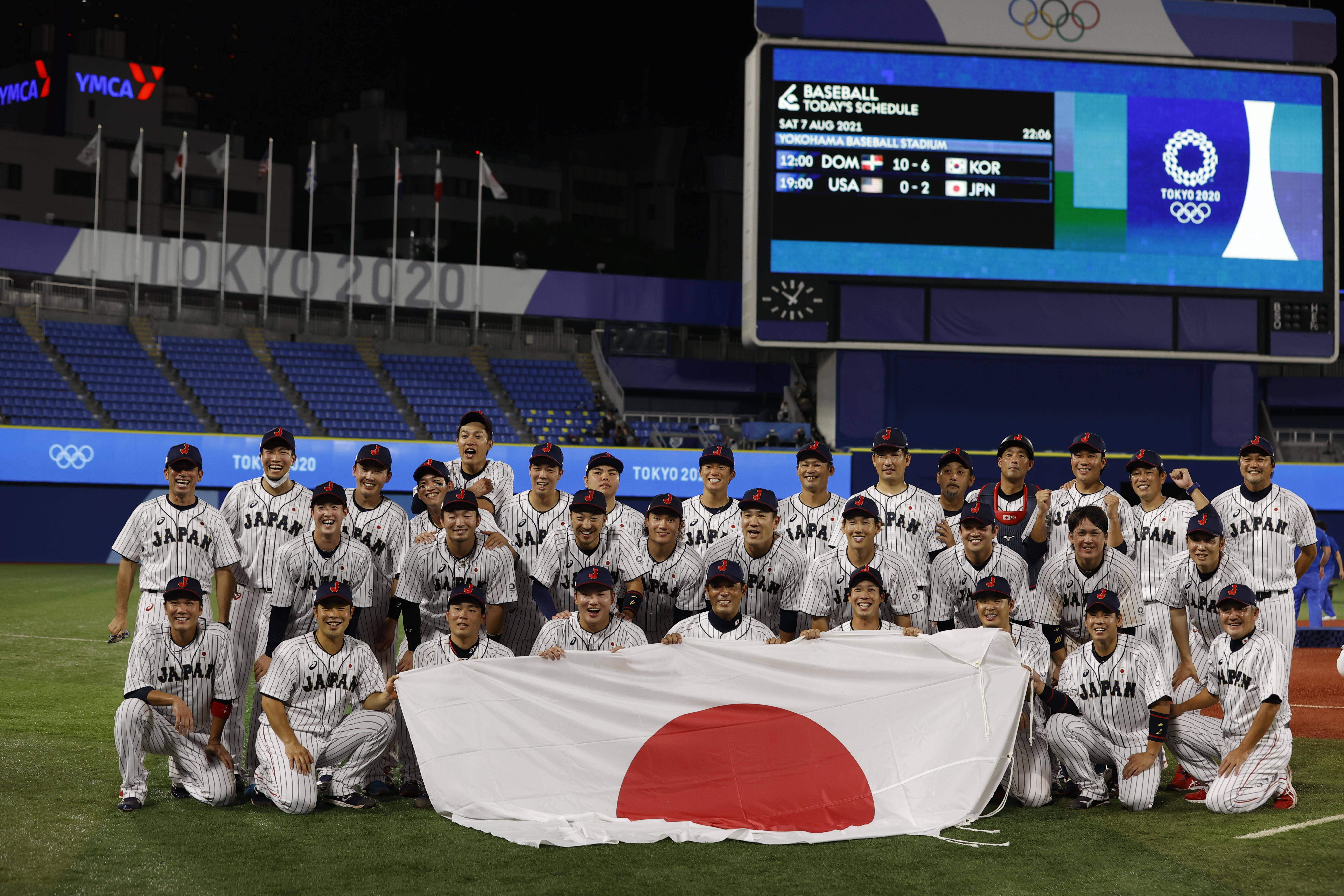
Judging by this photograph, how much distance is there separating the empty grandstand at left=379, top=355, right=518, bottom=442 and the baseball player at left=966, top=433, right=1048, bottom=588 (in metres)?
20.2

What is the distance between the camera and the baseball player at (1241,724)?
6.67 meters

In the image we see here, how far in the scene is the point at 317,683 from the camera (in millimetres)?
6719

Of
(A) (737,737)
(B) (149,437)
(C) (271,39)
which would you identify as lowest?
(A) (737,737)

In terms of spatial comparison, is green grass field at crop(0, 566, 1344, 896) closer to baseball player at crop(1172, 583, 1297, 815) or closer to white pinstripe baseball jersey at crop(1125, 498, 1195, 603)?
baseball player at crop(1172, 583, 1297, 815)

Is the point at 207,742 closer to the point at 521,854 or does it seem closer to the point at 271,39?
the point at 521,854

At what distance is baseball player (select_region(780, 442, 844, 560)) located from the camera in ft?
24.7

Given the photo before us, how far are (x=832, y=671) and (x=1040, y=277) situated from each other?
51.7 ft

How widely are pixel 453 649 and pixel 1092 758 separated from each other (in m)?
3.58

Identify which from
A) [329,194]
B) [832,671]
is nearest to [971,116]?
[832,671]

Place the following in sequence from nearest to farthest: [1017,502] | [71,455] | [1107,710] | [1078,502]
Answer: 1. [1107,710]
2. [1078,502]
3. [1017,502]
4. [71,455]

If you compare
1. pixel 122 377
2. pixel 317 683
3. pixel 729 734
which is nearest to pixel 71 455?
pixel 122 377

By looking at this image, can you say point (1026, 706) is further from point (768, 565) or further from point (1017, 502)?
point (1017, 502)

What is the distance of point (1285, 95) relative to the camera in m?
21.3

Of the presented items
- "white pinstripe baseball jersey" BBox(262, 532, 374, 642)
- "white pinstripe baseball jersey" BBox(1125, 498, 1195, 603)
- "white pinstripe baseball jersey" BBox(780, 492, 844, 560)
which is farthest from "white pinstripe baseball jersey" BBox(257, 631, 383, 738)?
"white pinstripe baseball jersey" BBox(1125, 498, 1195, 603)
